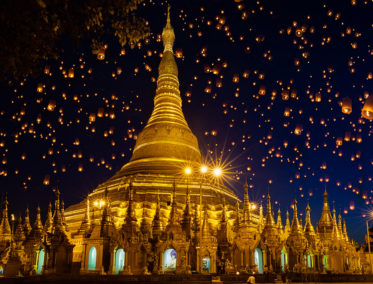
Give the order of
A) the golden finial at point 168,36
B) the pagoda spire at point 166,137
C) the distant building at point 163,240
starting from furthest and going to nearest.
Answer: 1. the golden finial at point 168,36
2. the pagoda spire at point 166,137
3. the distant building at point 163,240

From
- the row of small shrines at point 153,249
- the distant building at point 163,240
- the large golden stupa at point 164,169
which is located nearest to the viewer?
the row of small shrines at point 153,249

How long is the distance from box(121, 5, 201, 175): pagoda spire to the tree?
132ft

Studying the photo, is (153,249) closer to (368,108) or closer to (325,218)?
(368,108)

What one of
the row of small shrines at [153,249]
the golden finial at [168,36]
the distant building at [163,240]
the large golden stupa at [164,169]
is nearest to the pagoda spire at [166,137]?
the large golden stupa at [164,169]

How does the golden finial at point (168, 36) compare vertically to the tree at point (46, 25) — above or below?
above

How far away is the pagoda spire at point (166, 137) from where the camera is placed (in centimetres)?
5494

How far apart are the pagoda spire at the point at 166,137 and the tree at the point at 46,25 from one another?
4035 cm

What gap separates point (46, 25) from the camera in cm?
1080

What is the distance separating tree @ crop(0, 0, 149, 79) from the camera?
10016mm

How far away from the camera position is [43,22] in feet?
35.4

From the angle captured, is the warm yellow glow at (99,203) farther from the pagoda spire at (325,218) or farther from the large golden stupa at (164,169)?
the pagoda spire at (325,218)

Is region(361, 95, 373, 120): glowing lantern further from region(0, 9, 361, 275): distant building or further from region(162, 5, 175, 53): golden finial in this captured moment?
region(162, 5, 175, 53): golden finial

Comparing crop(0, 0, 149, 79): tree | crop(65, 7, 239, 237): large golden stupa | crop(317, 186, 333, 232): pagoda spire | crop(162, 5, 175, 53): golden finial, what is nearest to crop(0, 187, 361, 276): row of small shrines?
crop(65, 7, 239, 237): large golden stupa

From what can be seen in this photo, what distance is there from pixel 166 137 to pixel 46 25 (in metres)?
47.4
